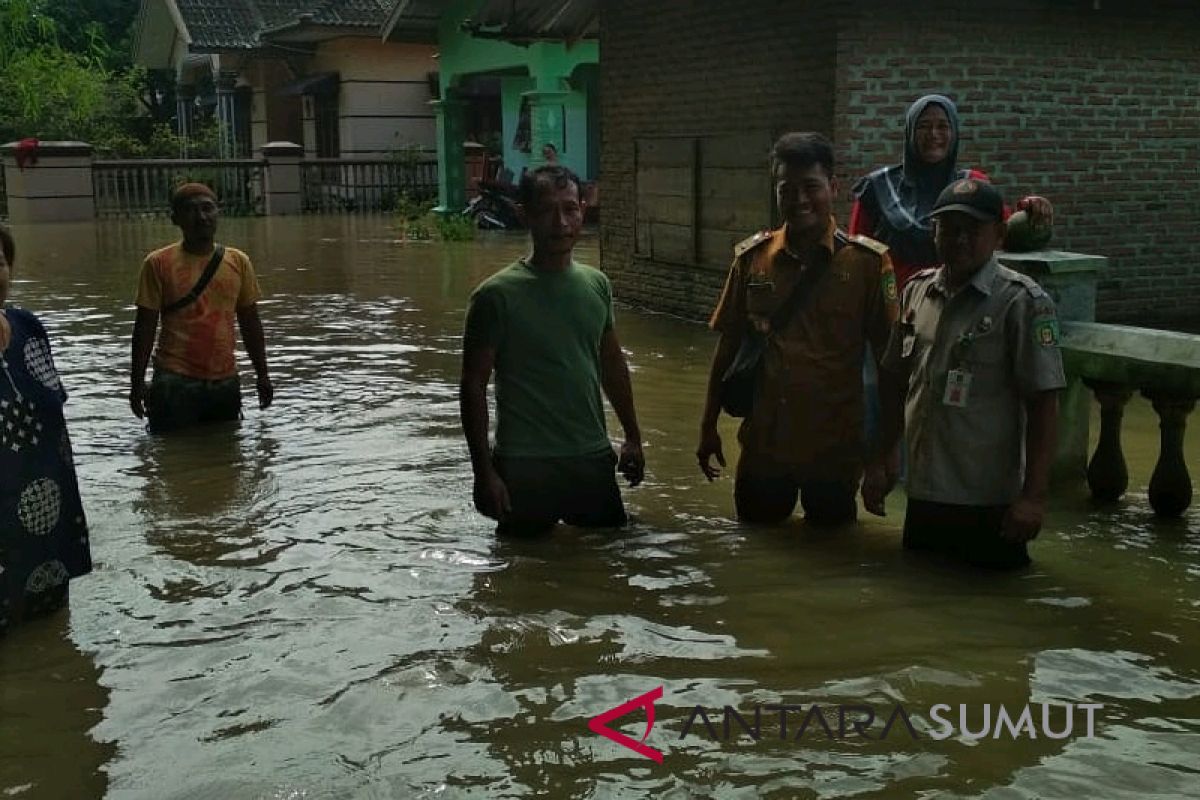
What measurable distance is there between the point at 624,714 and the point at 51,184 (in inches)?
1033

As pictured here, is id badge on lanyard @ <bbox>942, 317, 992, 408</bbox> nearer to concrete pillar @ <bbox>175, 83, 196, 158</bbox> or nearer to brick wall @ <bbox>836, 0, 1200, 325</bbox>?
brick wall @ <bbox>836, 0, 1200, 325</bbox>

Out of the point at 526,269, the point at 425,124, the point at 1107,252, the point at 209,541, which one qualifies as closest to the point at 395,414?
the point at 209,541

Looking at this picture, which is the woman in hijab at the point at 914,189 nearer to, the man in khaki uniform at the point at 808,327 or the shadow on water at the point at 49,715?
the man in khaki uniform at the point at 808,327

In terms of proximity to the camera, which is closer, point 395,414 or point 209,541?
point 209,541

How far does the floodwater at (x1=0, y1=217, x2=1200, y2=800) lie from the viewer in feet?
10.7

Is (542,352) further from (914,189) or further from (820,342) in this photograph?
(914,189)

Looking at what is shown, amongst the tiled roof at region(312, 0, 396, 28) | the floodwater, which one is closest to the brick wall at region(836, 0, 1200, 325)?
the floodwater

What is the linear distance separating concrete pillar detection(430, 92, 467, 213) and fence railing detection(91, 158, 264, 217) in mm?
5919

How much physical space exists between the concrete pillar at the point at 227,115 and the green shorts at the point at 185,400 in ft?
89.7

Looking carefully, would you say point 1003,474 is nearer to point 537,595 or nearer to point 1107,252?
point 537,595

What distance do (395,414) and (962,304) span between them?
14.2 ft

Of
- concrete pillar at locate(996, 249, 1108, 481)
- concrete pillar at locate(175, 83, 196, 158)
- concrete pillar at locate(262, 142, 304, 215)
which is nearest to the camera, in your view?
concrete pillar at locate(996, 249, 1108, 481)

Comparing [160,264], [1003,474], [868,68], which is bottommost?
[1003,474]

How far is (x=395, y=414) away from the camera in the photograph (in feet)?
26.1
